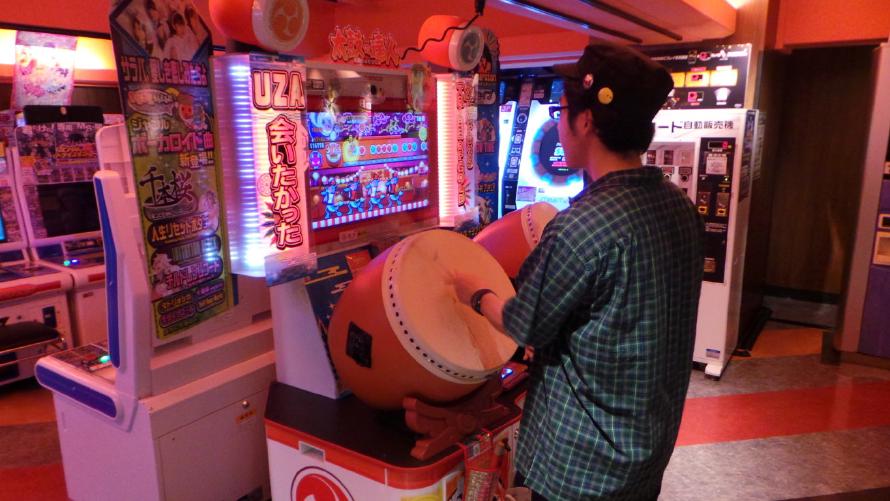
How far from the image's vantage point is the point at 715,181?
4.09 metres

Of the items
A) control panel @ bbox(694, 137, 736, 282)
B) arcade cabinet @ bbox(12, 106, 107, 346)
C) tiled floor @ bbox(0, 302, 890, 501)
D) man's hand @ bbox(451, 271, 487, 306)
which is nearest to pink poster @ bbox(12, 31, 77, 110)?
arcade cabinet @ bbox(12, 106, 107, 346)

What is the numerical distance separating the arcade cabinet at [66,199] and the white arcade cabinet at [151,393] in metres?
1.89

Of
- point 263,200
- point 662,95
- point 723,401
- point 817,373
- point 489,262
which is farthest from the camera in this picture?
point 817,373

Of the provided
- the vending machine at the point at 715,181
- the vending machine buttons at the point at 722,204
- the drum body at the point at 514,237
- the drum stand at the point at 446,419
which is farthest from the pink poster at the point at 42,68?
the vending machine buttons at the point at 722,204

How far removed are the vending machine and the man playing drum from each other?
2.73 meters

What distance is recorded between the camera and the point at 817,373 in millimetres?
4391

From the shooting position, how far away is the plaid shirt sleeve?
1.32 metres

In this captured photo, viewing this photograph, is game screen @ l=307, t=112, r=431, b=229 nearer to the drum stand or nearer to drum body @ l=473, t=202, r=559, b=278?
drum body @ l=473, t=202, r=559, b=278

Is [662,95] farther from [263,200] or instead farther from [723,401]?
[723,401]

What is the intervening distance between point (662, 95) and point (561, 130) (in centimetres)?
24

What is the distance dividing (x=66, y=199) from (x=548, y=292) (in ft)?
14.1

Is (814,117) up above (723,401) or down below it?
above

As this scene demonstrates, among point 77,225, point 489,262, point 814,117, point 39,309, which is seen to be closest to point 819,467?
point 489,262

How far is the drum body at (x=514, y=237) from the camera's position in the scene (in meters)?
2.42
